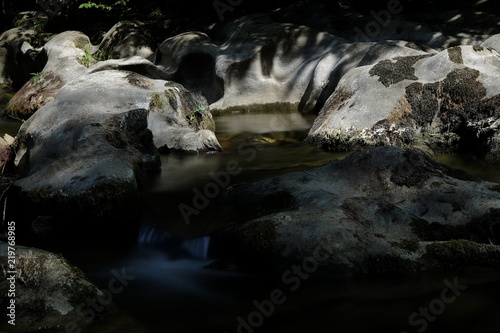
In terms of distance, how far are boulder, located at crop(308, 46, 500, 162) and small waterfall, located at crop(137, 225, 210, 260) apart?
3733mm

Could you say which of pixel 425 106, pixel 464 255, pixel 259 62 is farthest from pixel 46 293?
pixel 259 62

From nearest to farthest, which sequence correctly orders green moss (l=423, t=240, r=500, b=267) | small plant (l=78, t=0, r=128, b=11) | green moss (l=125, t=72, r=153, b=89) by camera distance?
green moss (l=423, t=240, r=500, b=267)
green moss (l=125, t=72, r=153, b=89)
small plant (l=78, t=0, r=128, b=11)

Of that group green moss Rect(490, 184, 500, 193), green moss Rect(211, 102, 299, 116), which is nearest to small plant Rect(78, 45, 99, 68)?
green moss Rect(211, 102, 299, 116)

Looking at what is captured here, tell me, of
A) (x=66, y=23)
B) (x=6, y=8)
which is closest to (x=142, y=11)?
(x=66, y=23)

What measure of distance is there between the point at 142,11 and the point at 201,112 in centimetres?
915

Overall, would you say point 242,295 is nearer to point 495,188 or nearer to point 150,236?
point 150,236

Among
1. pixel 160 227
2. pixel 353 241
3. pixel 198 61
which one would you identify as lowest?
pixel 198 61

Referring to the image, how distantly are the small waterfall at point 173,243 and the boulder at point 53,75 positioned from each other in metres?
8.17

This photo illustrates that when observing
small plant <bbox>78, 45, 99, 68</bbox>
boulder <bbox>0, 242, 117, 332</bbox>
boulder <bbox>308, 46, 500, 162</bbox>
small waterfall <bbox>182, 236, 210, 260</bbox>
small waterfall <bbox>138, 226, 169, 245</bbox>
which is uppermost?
boulder <bbox>0, 242, 117, 332</bbox>

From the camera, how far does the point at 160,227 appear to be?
5934mm

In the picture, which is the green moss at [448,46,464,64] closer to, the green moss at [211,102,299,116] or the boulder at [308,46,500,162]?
the boulder at [308,46,500,162]

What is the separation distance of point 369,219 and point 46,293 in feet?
8.64

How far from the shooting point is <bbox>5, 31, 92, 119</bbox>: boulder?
13203mm

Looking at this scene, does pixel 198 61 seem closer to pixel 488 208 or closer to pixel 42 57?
pixel 42 57
